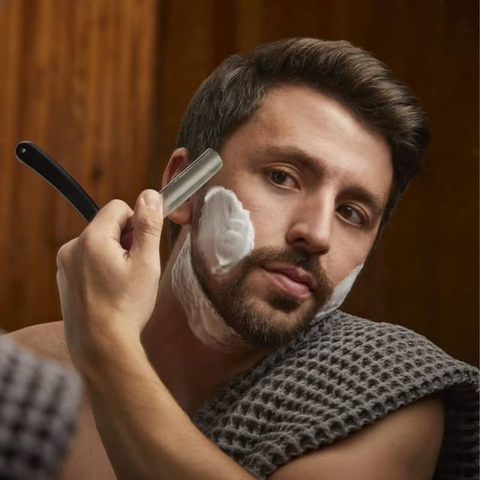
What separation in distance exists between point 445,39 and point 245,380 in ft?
1.07

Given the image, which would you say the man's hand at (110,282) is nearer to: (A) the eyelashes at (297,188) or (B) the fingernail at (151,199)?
(B) the fingernail at (151,199)

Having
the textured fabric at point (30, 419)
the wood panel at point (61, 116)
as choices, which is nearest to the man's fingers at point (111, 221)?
the wood panel at point (61, 116)

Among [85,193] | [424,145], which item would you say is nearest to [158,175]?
[85,193]

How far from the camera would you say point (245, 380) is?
63 centimetres

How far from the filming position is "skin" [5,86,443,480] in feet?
1.60

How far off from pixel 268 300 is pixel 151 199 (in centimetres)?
12

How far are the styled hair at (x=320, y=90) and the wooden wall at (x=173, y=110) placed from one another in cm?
2

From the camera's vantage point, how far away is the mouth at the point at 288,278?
602 millimetres

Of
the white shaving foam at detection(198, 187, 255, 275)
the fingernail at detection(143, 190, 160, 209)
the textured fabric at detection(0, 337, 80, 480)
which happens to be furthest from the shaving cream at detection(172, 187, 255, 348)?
the textured fabric at detection(0, 337, 80, 480)

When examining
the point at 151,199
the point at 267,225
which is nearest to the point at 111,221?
the point at 151,199

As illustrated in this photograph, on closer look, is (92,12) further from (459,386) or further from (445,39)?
(459,386)

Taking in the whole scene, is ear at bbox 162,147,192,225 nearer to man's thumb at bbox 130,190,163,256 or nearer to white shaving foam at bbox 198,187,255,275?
white shaving foam at bbox 198,187,255,275

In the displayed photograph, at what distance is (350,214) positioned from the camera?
0.62 metres

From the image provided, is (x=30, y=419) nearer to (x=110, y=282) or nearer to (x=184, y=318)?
(x=110, y=282)
